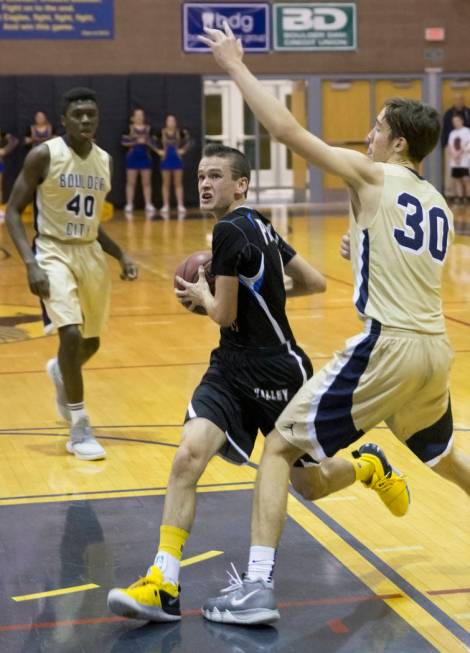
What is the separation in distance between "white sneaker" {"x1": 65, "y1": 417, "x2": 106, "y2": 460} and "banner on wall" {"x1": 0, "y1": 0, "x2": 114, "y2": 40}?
56.8 feet

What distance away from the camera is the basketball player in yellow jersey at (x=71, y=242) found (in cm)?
617

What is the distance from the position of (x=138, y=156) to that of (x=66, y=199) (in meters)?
15.7

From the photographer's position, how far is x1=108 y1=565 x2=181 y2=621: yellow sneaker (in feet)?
12.5

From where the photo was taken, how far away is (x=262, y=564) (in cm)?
390

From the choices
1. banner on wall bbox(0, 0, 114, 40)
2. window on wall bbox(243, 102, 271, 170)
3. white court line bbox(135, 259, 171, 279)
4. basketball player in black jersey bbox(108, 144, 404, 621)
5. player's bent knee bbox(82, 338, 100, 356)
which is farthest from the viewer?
window on wall bbox(243, 102, 271, 170)

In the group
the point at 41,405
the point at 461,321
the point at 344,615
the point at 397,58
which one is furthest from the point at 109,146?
the point at 344,615

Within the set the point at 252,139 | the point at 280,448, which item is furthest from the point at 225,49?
the point at 252,139

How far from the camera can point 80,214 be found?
639 centimetres

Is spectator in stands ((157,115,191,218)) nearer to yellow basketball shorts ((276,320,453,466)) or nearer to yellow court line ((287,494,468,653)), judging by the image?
yellow court line ((287,494,468,653))

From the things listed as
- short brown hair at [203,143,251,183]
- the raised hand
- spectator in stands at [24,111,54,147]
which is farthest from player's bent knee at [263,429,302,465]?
spectator in stands at [24,111,54,147]

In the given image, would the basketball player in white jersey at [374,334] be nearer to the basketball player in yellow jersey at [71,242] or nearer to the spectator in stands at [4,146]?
the basketball player in yellow jersey at [71,242]

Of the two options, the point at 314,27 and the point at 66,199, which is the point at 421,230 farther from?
the point at 314,27

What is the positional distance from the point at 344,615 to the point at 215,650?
0.49 meters

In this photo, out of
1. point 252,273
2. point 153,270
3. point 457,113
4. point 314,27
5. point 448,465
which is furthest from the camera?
point 314,27
